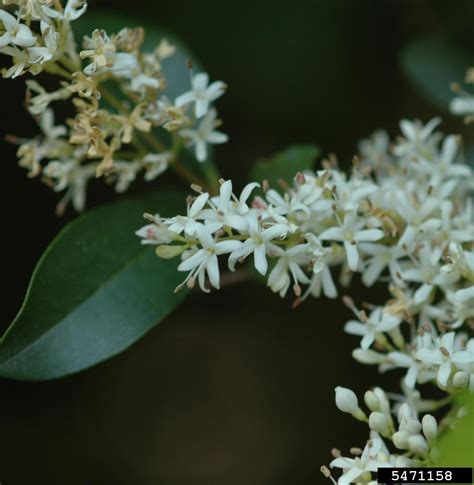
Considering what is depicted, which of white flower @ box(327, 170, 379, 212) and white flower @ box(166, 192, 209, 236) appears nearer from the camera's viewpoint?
white flower @ box(166, 192, 209, 236)

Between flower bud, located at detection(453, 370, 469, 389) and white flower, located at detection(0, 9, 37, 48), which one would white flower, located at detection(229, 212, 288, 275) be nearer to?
flower bud, located at detection(453, 370, 469, 389)

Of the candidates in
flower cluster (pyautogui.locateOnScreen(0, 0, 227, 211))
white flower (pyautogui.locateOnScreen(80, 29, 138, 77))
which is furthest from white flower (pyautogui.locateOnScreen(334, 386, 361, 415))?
white flower (pyautogui.locateOnScreen(80, 29, 138, 77))

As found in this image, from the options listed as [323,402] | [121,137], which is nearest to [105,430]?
[323,402]

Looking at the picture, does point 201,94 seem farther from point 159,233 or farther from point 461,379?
point 461,379

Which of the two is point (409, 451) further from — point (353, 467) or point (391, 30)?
point (391, 30)

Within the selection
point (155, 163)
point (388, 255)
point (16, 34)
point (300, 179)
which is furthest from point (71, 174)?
point (388, 255)

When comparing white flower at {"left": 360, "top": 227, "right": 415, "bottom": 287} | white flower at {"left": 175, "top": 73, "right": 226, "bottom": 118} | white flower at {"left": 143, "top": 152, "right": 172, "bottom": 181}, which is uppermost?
white flower at {"left": 175, "top": 73, "right": 226, "bottom": 118}

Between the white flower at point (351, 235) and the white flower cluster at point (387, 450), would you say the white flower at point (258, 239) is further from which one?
the white flower cluster at point (387, 450)

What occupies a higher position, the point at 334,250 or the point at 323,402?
the point at 334,250
